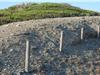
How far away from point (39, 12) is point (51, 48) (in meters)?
12.4

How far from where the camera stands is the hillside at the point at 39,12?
32.1 metres

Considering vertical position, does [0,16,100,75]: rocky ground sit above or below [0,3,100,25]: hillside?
above

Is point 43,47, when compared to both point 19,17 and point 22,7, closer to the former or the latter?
point 19,17

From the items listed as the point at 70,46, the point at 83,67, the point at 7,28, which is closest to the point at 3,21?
the point at 7,28

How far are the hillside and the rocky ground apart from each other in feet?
18.1

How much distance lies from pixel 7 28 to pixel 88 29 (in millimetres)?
4096

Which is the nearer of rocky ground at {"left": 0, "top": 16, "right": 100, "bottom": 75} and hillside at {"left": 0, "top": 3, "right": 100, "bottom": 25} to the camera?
rocky ground at {"left": 0, "top": 16, "right": 100, "bottom": 75}

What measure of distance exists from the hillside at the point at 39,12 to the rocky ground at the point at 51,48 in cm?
552

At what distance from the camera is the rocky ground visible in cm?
2106

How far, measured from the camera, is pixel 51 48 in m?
22.8

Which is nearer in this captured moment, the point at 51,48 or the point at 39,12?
the point at 51,48

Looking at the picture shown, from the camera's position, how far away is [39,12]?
34.9 metres

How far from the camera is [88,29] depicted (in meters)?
25.6

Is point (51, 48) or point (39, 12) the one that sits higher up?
point (51, 48)
